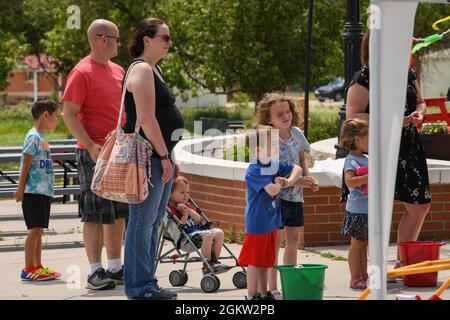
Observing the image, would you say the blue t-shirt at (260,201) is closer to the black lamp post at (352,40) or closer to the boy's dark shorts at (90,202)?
the boy's dark shorts at (90,202)

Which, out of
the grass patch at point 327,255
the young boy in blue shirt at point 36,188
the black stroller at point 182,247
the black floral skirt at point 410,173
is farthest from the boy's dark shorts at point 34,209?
the black floral skirt at point 410,173

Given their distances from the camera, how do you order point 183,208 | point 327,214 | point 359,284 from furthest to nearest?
1. point 327,214
2. point 183,208
3. point 359,284

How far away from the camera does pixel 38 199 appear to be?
29.0 feet

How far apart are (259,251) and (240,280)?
3.30ft

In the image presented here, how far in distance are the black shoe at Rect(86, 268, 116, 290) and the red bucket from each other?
83.8 inches

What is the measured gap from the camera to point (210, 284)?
7.99 metres

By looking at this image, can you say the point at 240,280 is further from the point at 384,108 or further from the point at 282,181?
the point at 384,108

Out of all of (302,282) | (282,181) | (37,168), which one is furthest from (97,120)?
(302,282)

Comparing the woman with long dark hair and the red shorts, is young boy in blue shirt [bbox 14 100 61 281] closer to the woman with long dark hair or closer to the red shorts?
the woman with long dark hair

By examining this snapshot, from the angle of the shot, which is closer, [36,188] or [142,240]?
[142,240]

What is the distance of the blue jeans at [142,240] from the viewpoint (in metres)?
7.44

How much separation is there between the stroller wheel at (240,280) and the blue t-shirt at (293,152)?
2.36 ft
